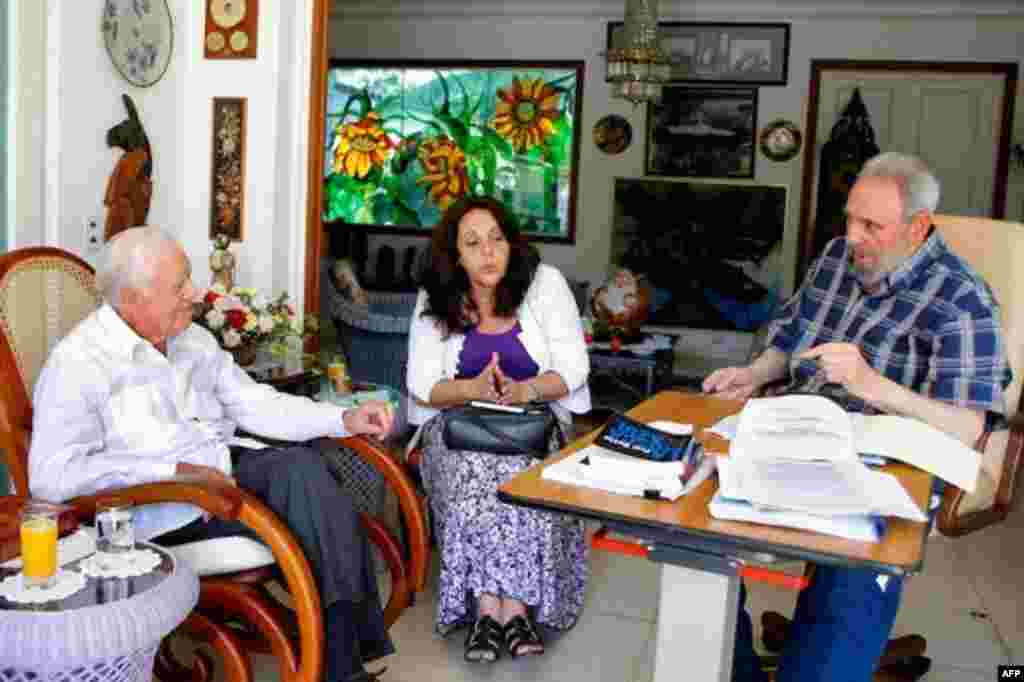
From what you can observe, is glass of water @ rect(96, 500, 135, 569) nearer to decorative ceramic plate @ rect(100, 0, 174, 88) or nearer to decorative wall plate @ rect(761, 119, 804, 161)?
decorative ceramic plate @ rect(100, 0, 174, 88)

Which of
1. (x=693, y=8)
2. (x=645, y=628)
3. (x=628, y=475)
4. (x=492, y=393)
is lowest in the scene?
(x=645, y=628)

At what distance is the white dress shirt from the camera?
6.59 ft

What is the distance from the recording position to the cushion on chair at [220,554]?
2082 mm

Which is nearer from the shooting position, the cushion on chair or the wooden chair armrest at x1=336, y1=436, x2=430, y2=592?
the cushion on chair

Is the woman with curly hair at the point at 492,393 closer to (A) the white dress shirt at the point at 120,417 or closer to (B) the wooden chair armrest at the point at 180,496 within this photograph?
(A) the white dress shirt at the point at 120,417

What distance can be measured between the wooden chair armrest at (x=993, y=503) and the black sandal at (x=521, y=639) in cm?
105

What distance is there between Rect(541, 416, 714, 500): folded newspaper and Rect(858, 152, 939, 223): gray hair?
2.72 ft

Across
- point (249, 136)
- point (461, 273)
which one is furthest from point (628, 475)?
point (249, 136)

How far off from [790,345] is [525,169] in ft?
16.8

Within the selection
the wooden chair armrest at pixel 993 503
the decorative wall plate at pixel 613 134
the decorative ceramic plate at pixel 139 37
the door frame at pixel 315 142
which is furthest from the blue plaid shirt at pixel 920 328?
the decorative wall plate at pixel 613 134

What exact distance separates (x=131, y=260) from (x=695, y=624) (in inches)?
53.6

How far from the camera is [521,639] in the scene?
265 centimetres

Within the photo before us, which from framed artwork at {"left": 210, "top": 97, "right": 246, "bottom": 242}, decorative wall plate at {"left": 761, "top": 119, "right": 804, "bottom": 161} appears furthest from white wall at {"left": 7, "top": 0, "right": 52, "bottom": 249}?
decorative wall plate at {"left": 761, "top": 119, "right": 804, "bottom": 161}

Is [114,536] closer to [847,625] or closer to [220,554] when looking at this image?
[220,554]
